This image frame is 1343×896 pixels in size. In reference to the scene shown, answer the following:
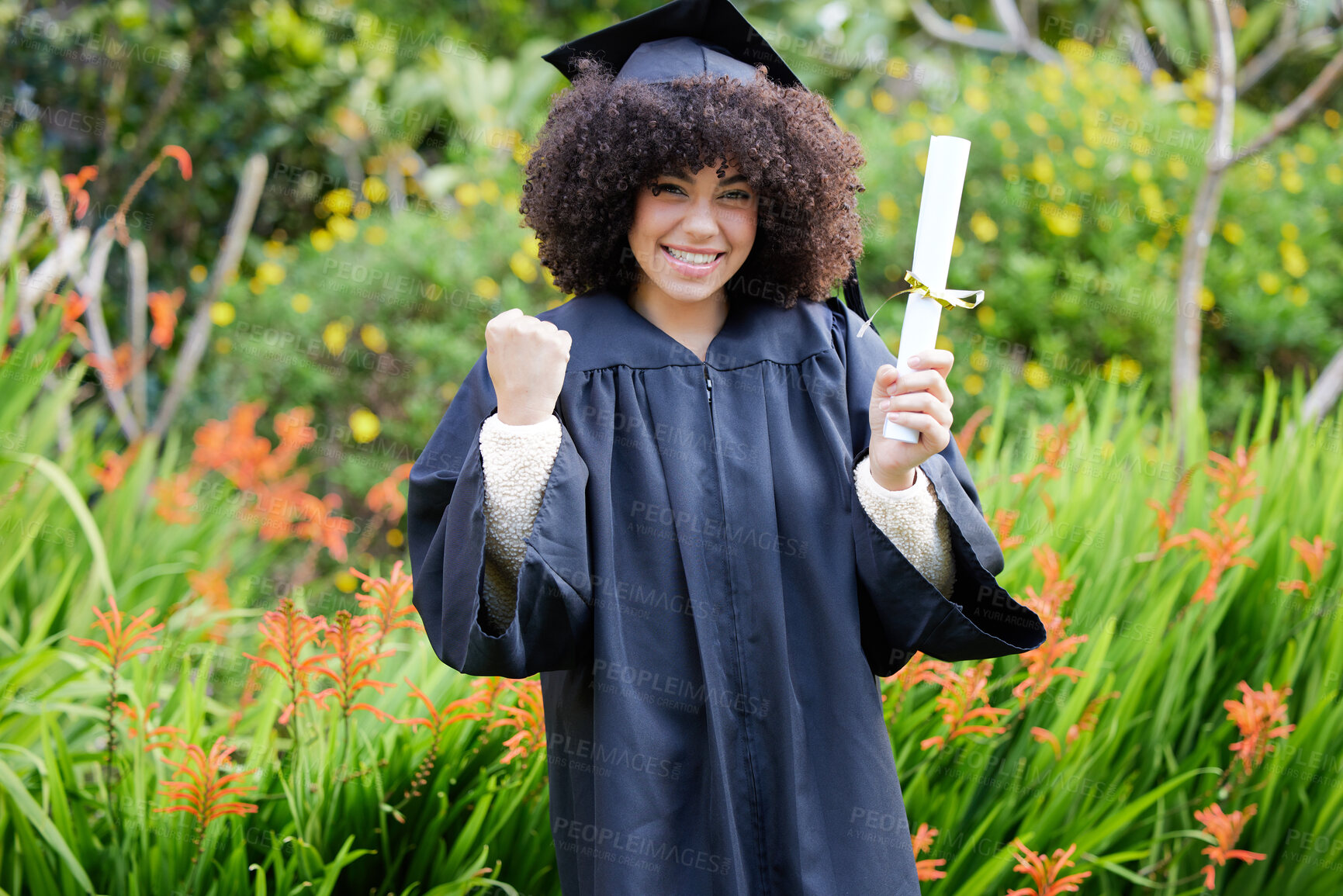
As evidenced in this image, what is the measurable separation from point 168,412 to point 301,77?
2.43 m

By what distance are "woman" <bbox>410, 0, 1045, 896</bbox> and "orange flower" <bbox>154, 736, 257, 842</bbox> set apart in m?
0.49

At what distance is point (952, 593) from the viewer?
4.69 feet

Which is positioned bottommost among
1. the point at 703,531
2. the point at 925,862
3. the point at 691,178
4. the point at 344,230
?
the point at 925,862

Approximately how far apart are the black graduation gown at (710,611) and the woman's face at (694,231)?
9 centimetres

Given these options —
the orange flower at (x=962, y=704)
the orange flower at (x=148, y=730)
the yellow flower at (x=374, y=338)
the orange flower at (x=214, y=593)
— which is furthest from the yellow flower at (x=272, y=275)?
the orange flower at (x=962, y=704)

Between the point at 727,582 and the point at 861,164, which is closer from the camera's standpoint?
the point at 727,582

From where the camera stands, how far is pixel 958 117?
459 centimetres

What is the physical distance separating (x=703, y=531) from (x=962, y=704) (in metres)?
0.72

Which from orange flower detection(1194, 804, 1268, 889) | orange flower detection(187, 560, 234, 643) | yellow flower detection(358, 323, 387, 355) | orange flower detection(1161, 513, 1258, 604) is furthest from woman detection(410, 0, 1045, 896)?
yellow flower detection(358, 323, 387, 355)

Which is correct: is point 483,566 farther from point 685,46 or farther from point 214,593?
point 214,593

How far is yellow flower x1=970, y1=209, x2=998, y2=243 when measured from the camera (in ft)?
13.5

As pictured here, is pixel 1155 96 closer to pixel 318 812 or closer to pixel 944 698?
pixel 944 698

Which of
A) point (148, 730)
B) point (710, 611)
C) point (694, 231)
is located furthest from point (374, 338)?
point (710, 611)

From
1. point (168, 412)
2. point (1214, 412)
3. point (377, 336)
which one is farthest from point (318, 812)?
point (1214, 412)
